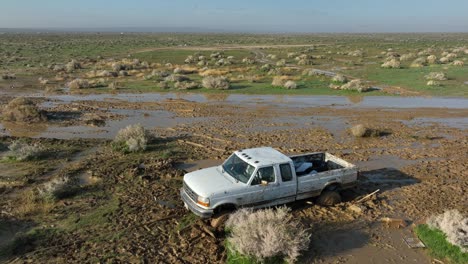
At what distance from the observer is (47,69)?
47.3 meters

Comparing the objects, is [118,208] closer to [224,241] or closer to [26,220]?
[26,220]

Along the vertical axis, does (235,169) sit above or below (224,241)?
above

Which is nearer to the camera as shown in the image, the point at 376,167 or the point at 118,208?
the point at 118,208

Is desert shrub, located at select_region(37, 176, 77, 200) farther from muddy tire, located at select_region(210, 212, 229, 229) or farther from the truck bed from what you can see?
the truck bed

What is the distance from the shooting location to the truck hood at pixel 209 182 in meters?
9.90

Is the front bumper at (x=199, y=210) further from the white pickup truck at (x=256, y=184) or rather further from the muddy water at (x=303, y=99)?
the muddy water at (x=303, y=99)

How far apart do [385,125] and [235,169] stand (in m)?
14.1

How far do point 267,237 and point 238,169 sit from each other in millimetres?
2613

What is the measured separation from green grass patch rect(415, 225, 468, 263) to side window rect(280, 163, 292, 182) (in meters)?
3.57

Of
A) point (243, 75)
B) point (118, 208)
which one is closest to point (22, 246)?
point (118, 208)

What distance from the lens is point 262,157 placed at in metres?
11.0

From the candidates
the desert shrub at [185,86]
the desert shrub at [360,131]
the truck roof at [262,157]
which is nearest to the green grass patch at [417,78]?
the desert shrub at [360,131]

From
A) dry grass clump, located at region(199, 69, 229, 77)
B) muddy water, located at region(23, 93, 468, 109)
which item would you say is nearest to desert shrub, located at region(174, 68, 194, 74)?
dry grass clump, located at region(199, 69, 229, 77)

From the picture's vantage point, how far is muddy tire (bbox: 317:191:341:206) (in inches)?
449
